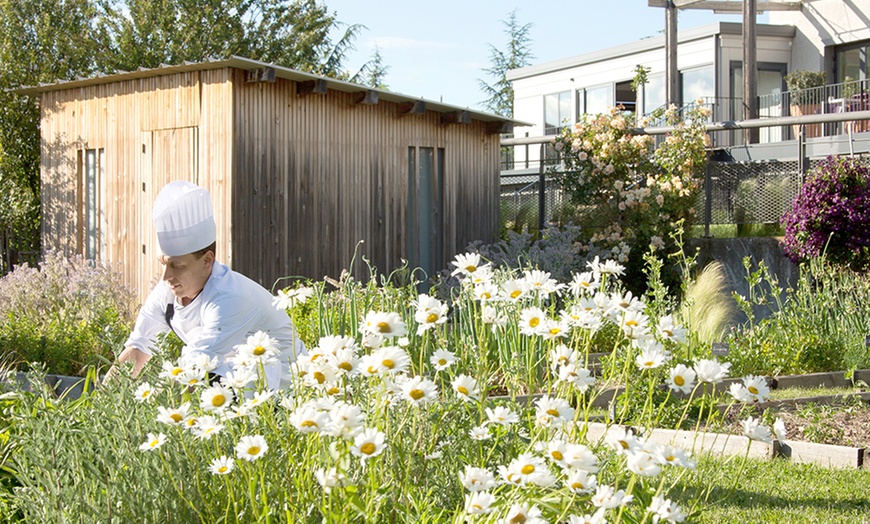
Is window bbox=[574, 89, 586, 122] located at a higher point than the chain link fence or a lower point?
higher

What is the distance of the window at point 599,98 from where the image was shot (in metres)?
26.9

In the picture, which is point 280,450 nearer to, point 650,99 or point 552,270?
point 552,270

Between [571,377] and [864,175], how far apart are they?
10598 mm

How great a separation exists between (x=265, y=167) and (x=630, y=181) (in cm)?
585

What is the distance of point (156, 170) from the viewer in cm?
1239

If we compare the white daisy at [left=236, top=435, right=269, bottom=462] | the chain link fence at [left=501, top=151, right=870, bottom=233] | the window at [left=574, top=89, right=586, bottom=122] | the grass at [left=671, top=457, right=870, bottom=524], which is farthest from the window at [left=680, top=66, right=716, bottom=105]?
the white daisy at [left=236, top=435, right=269, bottom=462]

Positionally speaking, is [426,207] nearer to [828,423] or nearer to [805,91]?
[828,423]

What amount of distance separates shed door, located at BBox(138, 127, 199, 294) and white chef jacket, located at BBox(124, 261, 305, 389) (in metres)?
7.43

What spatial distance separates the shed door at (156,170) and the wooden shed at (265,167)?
0.07ft

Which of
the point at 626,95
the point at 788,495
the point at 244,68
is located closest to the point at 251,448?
the point at 788,495

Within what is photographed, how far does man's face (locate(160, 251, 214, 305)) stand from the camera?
4254 millimetres

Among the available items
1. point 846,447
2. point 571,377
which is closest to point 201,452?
point 571,377

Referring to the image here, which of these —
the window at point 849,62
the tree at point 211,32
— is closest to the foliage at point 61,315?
the tree at point 211,32

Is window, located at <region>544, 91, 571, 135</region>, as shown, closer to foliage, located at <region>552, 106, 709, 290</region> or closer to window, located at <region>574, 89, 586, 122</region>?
window, located at <region>574, 89, 586, 122</region>
